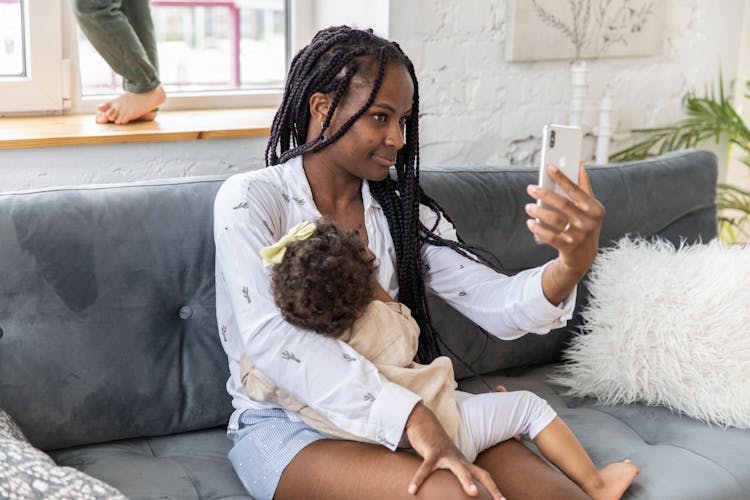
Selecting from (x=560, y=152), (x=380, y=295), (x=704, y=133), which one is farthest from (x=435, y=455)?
(x=704, y=133)

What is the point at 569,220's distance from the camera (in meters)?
1.46

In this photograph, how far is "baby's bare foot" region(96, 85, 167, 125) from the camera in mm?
2352

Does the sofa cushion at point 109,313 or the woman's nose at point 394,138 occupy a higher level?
the woman's nose at point 394,138

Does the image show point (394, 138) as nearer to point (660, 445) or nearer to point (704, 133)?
point (660, 445)

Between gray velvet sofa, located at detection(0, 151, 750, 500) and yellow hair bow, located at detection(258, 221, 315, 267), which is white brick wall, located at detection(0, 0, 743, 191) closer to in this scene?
gray velvet sofa, located at detection(0, 151, 750, 500)

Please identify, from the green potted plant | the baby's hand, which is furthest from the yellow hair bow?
the green potted plant

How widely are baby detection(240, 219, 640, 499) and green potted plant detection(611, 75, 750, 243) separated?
1608 millimetres

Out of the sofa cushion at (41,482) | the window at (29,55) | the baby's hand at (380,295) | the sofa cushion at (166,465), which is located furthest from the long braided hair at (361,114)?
the window at (29,55)

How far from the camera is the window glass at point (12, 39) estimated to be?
2381mm

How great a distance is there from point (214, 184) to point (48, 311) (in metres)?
0.40

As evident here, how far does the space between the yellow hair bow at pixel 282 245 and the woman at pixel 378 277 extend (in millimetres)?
48

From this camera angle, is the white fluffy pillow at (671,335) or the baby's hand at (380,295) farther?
the white fluffy pillow at (671,335)

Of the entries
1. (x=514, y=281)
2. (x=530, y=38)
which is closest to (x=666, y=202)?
(x=530, y=38)

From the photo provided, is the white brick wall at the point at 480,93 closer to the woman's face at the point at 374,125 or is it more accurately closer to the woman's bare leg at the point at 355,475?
the woman's face at the point at 374,125
